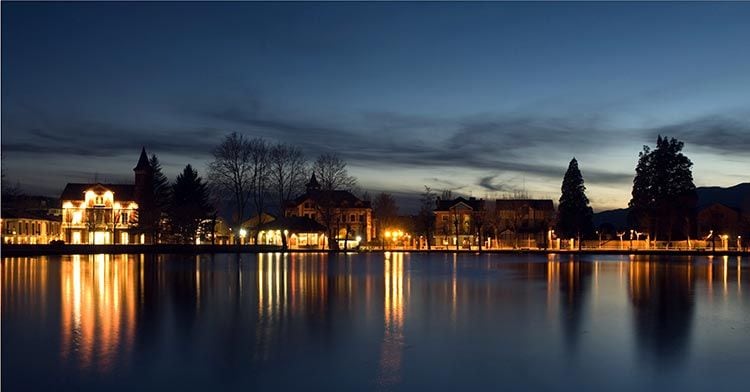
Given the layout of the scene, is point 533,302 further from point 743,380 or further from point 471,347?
point 743,380

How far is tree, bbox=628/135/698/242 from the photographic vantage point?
73750 millimetres

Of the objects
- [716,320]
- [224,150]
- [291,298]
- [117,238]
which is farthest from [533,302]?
[117,238]

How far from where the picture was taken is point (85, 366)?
1227 centimetres

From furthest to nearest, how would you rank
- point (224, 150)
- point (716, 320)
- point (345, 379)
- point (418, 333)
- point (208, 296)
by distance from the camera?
point (224, 150), point (208, 296), point (716, 320), point (418, 333), point (345, 379)

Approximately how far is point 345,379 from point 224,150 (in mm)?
60636

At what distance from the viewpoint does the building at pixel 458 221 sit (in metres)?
100

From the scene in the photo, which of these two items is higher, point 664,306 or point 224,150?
point 224,150

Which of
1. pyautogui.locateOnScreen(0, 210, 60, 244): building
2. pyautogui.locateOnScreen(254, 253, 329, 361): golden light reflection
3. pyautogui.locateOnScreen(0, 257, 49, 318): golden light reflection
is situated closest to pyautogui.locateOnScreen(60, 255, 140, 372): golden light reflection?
pyautogui.locateOnScreen(0, 257, 49, 318): golden light reflection

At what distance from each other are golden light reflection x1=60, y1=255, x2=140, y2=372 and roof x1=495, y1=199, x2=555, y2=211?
7851cm

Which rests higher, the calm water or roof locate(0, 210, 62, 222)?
roof locate(0, 210, 62, 222)

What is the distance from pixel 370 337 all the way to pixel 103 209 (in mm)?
78999

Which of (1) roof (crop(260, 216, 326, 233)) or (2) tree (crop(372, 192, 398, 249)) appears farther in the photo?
(2) tree (crop(372, 192, 398, 249))

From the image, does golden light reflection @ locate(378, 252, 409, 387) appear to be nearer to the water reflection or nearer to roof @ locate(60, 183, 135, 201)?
the water reflection

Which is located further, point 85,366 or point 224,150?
point 224,150
